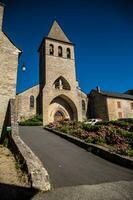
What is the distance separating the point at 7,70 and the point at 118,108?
72.3 feet

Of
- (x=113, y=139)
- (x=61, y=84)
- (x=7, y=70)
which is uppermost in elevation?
(x=61, y=84)

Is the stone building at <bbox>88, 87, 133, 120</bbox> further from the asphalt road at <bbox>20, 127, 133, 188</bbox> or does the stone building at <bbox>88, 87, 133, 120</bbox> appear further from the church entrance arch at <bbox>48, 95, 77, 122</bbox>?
the asphalt road at <bbox>20, 127, 133, 188</bbox>

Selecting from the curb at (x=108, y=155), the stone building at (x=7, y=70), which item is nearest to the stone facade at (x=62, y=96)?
the stone building at (x=7, y=70)

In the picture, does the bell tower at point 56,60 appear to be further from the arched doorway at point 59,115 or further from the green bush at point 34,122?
the green bush at point 34,122

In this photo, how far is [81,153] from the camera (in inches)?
322

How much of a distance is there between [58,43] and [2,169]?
28.2 meters

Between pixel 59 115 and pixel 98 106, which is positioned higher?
pixel 98 106

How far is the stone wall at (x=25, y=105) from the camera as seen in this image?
24130 mm

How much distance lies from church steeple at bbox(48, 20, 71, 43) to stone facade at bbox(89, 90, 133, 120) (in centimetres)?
1201

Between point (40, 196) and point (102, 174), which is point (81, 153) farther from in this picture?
point (40, 196)

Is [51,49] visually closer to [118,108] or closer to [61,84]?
[61,84]

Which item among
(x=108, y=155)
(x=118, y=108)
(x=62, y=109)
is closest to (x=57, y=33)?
(x=62, y=109)

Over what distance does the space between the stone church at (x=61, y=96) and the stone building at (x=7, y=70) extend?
470 inches

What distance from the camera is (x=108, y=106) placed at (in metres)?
28.2
